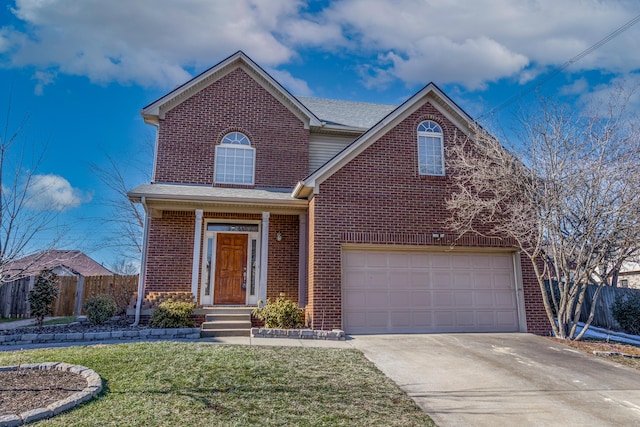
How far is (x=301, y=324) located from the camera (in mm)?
9703

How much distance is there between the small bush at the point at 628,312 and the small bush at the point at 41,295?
16.3 meters

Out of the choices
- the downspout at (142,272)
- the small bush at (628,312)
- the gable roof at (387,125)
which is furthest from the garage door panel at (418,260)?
the downspout at (142,272)

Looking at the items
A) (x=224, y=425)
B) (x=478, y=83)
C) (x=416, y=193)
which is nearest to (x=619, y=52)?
(x=478, y=83)

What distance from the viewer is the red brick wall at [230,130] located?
12.2 meters

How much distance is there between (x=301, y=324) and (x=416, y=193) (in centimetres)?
457

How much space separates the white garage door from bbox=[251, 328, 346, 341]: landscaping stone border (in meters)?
0.89

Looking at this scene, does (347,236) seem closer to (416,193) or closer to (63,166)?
(416,193)

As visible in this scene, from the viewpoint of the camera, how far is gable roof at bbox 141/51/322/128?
1240cm

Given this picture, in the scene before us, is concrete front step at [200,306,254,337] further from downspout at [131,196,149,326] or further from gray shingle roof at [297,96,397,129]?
gray shingle roof at [297,96,397,129]

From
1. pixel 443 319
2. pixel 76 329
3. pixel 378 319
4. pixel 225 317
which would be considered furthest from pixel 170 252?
pixel 443 319

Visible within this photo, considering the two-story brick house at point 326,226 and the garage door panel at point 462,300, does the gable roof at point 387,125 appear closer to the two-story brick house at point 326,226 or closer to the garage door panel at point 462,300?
the two-story brick house at point 326,226

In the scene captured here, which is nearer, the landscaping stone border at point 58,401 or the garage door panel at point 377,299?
the landscaping stone border at point 58,401

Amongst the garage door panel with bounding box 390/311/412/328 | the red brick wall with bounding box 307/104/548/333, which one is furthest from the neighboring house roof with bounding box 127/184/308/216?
the garage door panel with bounding box 390/311/412/328

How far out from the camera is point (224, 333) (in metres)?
9.49
